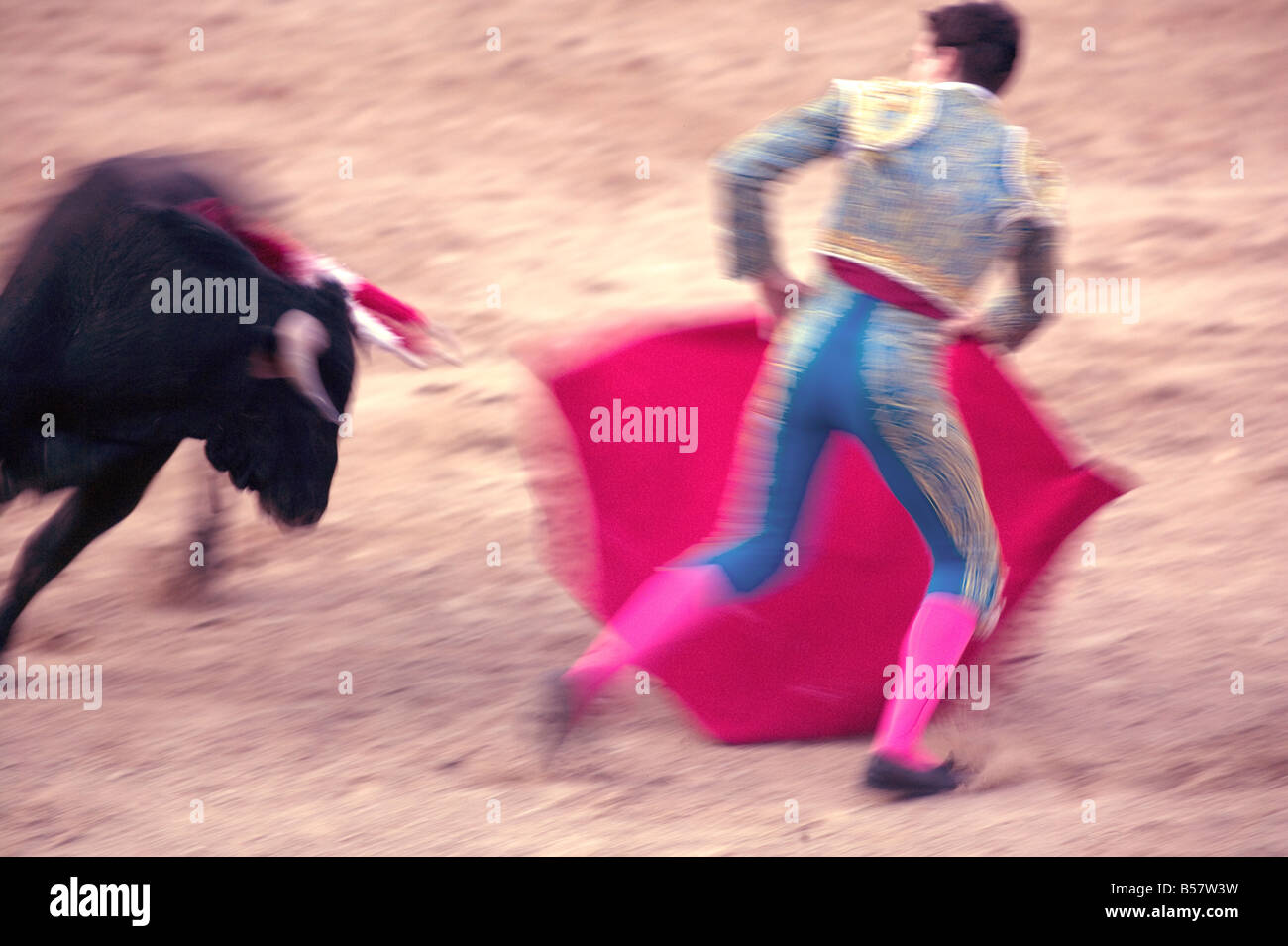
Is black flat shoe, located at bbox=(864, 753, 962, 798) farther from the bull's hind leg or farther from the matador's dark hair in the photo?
the bull's hind leg

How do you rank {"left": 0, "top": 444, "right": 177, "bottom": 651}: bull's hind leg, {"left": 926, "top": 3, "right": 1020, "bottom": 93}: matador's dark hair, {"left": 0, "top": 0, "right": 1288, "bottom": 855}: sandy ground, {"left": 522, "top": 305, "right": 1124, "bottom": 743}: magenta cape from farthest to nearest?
{"left": 0, "top": 444, "right": 177, "bottom": 651}: bull's hind leg, {"left": 522, "top": 305, "right": 1124, "bottom": 743}: magenta cape, {"left": 0, "top": 0, "right": 1288, "bottom": 855}: sandy ground, {"left": 926, "top": 3, "right": 1020, "bottom": 93}: matador's dark hair

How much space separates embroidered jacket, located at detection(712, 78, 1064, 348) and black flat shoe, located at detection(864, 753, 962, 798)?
91 cm

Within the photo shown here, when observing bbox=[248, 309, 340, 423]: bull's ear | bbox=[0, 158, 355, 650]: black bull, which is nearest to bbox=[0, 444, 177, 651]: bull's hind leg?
bbox=[0, 158, 355, 650]: black bull

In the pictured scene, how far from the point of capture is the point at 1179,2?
10.3 meters

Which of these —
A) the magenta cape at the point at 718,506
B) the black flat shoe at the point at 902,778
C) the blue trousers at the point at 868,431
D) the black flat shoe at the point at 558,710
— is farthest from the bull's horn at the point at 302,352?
the black flat shoe at the point at 902,778

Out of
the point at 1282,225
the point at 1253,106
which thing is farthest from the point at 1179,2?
the point at 1282,225

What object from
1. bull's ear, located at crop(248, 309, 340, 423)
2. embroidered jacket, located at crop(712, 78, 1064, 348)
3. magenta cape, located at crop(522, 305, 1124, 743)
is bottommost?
magenta cape, located at crop(522, 305, 1124, 743)

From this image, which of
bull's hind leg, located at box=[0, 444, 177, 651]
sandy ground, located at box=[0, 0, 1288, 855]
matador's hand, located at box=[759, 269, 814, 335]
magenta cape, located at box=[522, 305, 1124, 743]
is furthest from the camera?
bull's hind leg, located at box=[0, 444, 177, 651]

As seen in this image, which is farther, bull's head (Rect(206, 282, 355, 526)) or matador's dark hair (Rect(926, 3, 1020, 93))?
bull's head (Rect(206, 282, 355, 526))

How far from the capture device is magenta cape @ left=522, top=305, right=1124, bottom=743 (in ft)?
11.6

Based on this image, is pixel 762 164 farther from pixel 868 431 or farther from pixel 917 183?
pixel 868 431

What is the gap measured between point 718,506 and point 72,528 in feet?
5.61

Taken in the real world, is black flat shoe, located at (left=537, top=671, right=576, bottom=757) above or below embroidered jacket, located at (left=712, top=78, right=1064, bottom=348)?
below

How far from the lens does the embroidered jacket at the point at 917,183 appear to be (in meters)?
2.86
